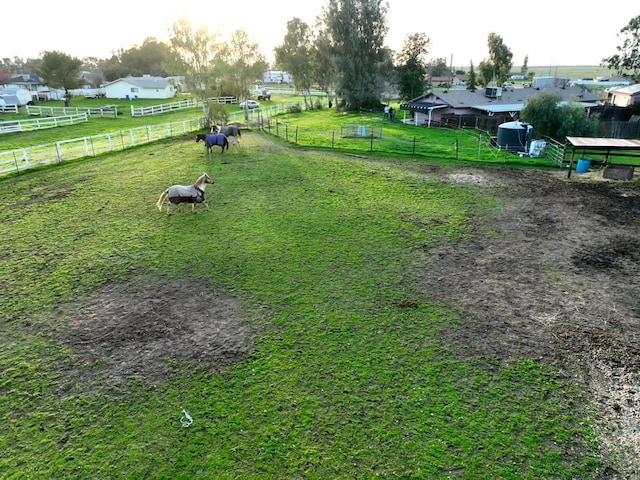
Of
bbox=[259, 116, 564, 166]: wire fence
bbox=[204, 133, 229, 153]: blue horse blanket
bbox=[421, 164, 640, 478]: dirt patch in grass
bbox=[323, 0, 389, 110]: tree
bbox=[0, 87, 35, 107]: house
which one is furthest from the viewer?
bbox=[0, 87, 35, 107]: house

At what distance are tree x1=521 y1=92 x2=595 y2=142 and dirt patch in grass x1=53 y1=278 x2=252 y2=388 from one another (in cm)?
2476

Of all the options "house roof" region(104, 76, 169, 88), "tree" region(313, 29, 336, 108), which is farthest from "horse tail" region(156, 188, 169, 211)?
"house roof" region(104, 76, 169, 88)

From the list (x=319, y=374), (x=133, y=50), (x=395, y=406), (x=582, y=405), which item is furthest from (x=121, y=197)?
(x=133, y=50)

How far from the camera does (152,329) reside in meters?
7.61

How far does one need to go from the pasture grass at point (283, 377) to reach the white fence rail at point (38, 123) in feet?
72.4

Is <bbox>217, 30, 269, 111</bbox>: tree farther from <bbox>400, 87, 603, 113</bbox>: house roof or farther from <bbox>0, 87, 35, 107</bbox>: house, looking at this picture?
<bbox>0, 87, 35, 107</bbox>: house

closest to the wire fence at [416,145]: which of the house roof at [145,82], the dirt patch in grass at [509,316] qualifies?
the dirt patch in grass at [509,316]

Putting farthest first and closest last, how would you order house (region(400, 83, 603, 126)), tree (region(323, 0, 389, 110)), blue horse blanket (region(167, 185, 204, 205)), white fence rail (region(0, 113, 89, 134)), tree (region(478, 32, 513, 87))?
tree (region(478, 32, 513, 87))
tree (region(323, 0, 389, 110))
house (region(400, 83, 603, 126))
white fence rail (region(0, 113, 89, 134))
blue horse blanket (region(167, 185, 204, 205))

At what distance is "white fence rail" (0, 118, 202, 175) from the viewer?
1839 cm

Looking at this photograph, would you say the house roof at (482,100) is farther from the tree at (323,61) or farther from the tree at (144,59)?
the tree at (144,59)

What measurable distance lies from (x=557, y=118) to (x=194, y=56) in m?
25.9

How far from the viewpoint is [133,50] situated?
295 feet

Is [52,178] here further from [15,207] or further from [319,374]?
[319,374]

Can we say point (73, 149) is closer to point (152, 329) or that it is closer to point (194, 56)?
point (194, 56)
